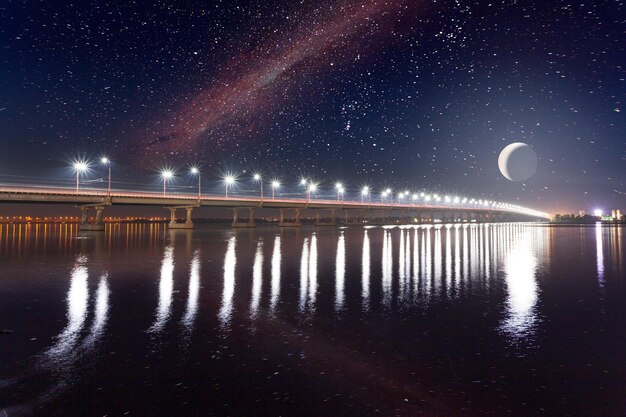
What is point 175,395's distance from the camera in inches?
205

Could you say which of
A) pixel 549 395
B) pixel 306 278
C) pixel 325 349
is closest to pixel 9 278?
pixel 306 278

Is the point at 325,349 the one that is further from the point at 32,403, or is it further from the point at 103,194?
the point at 103,194

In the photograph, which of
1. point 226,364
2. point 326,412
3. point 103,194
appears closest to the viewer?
point 326,412

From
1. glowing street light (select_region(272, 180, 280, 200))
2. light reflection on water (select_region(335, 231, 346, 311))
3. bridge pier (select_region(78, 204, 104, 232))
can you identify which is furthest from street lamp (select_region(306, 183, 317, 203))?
light reflection on water (select_region(335, 231, 346, 311))

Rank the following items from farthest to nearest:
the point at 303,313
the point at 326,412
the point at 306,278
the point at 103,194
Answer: the point at 103,194, the point at 306,278, the point at 303,313, the point at 326,412

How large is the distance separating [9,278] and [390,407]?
16.3 meters

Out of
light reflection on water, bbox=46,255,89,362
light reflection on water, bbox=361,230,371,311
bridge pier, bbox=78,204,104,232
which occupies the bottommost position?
light reflection on water, bbox=361,230,371,311

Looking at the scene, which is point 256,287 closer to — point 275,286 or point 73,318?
point 275,286

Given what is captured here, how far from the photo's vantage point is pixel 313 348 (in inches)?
282

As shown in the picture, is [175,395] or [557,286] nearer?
[175,395]

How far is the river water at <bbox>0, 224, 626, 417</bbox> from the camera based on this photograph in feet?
16.6

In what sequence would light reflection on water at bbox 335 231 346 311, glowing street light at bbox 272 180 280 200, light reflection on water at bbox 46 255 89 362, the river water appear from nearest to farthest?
the river water → light reflection on water at bbox 46 255 89 362 → light reflection on water at bbox 335 231 346 311 → glowing street light at bbox 272 180 280 200

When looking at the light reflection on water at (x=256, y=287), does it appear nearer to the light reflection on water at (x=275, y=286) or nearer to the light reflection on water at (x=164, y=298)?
the light reflection on water at (x=275, y=286)

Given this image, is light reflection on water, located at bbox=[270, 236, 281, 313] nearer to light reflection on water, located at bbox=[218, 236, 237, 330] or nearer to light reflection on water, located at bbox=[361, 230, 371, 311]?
light reflection on water, located at bbox=[218, 236, 237, 330]
